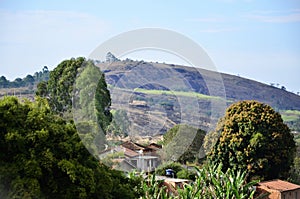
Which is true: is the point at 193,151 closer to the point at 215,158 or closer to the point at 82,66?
the point at 215,158

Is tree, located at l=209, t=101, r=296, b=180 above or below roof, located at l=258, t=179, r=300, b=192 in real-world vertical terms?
above

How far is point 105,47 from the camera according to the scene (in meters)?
19.2

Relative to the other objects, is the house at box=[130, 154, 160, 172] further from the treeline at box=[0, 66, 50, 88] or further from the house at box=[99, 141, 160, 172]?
the treeline at box=[0, 66, 50, 88]

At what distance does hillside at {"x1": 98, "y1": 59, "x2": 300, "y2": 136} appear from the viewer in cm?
2802

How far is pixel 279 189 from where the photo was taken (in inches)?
947

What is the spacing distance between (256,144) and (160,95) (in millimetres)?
6333

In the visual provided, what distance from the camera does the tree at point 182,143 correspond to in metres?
28.8

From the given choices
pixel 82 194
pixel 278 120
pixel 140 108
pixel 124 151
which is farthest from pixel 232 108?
pixel 82 194

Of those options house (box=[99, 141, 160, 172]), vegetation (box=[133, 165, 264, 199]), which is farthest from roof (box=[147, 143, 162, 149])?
Result: vegetation (box=[133, 165, 264, 199])

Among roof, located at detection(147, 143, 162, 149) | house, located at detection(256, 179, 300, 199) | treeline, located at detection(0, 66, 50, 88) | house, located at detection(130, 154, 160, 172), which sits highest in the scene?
treeline, located at detection(0, 66, 50, 88)

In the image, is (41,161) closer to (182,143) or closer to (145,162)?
(145,162)

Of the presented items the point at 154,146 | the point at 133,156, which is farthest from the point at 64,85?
the point at 133,156

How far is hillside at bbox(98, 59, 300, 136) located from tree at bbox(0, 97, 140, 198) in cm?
1156

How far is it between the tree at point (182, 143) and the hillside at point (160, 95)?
0.41 meters
